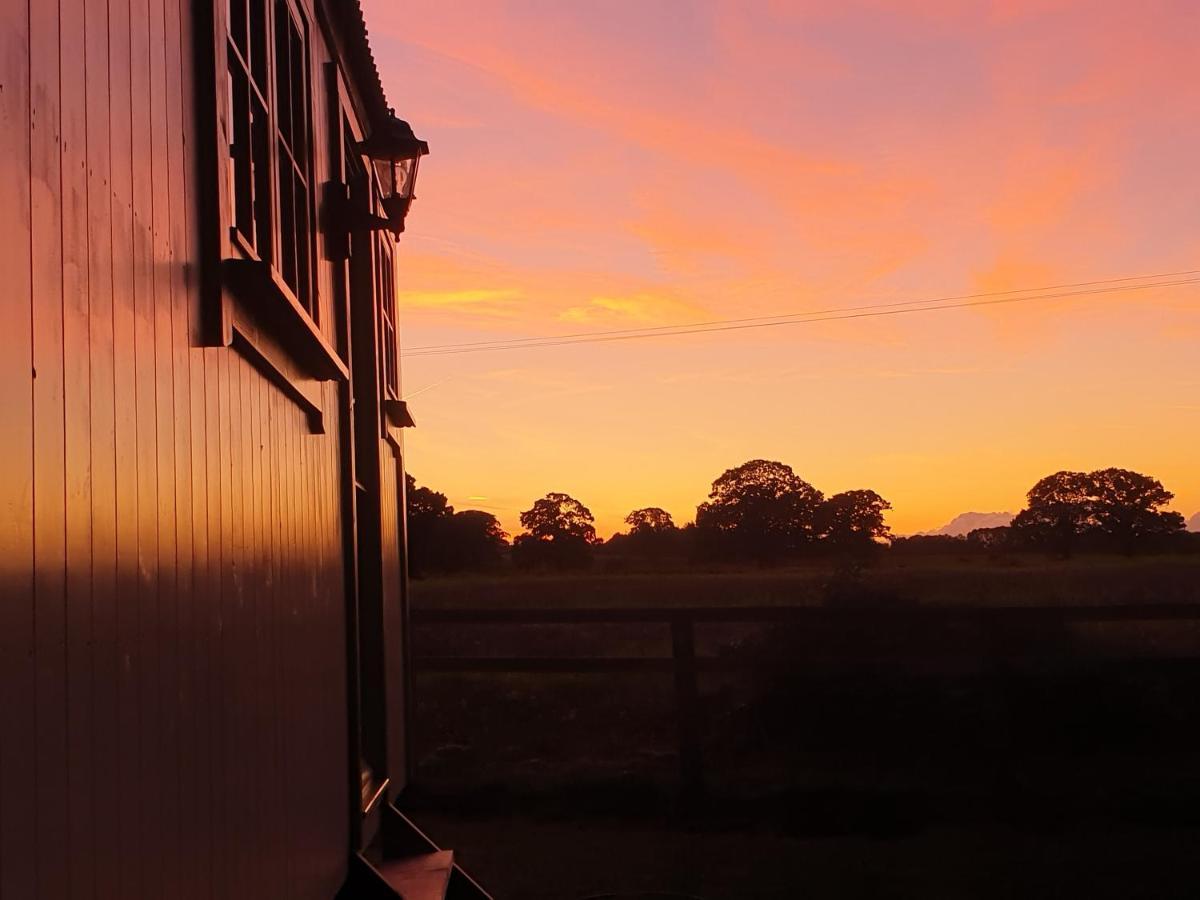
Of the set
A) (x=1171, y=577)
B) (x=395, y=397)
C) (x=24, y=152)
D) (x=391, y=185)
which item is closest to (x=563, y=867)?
(x=395, y=397)

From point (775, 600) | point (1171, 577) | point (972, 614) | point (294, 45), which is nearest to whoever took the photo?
point (294, 45)

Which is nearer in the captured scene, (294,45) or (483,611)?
(294,45)

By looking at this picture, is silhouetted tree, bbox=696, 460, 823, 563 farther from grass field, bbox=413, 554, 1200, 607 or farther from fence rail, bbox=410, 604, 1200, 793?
fence rail, bbox=410, 604, 1200, 793

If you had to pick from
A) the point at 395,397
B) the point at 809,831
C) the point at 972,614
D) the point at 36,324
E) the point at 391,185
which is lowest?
the point at 809,831

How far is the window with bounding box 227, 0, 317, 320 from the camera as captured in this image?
3.02m

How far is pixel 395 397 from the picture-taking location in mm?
7324

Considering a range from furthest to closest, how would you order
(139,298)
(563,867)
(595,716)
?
(595,716) < (563,867) < (139,298)

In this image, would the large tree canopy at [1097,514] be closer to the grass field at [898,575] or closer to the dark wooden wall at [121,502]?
the grass field at [898,575]

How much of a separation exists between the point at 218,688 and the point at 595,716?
330 inches

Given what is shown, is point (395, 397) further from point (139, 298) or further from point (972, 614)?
point (139, 298)

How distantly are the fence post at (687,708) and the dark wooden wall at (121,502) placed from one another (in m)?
5.56

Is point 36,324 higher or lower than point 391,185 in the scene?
lower

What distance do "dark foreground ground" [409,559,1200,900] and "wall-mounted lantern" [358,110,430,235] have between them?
3456 millimetres

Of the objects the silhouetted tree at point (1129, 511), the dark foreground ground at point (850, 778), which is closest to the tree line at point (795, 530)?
the silhouetted tree at point (1129, 511)
